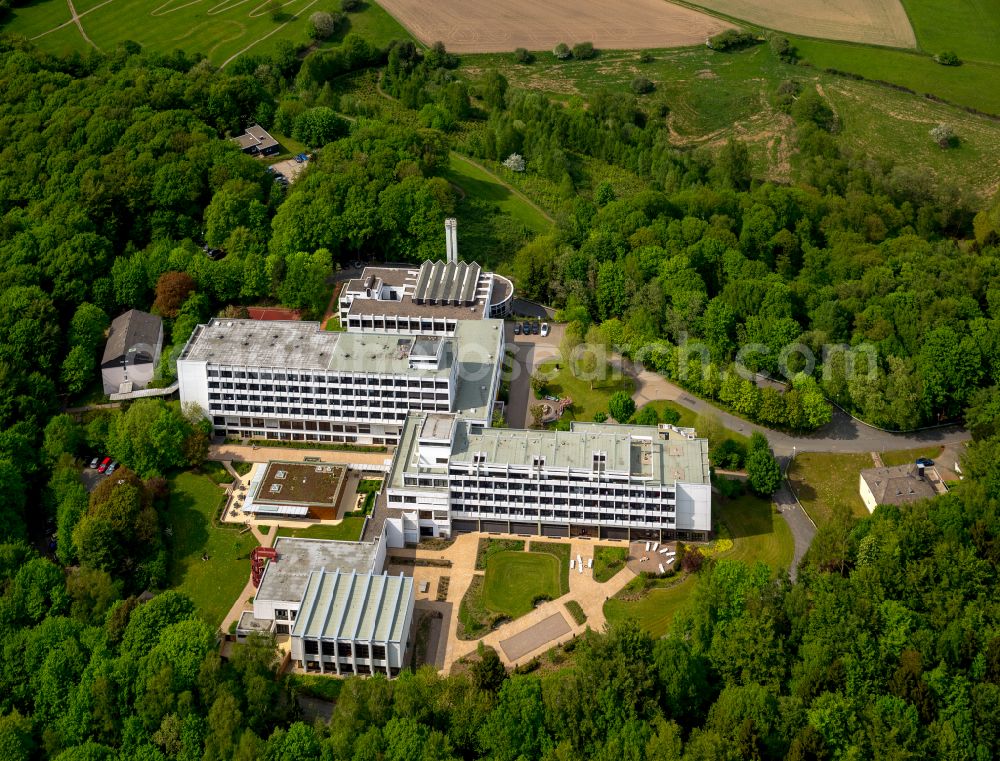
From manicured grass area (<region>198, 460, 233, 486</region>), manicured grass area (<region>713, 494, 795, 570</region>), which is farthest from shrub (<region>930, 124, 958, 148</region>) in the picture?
manicured grass area (<region>198, 460, 233, 486</region>)

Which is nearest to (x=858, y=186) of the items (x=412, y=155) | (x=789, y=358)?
(x=789, y=358)

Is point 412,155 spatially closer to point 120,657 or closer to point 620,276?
point 620,276

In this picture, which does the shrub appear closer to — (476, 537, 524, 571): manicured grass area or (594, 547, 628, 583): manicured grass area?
(594, 547, 628, 583): manicured grass area

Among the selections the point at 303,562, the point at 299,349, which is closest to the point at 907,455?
the point at 303,562

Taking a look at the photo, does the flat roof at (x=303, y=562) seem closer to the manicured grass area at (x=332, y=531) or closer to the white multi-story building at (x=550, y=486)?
the manicured grass area at (x=332, y=531)

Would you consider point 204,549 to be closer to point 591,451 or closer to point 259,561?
point 259,561

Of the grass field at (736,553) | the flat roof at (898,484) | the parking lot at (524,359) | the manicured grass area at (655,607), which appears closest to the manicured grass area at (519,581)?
the manicured grass area at (655,607)
